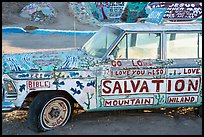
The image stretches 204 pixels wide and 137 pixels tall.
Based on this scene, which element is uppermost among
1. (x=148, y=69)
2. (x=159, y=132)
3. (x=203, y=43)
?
(x=203, y=43)

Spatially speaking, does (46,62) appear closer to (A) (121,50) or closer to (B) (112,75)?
(B) (112,75)

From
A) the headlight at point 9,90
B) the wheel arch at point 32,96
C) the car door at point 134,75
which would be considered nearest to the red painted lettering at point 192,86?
the car door at point 134,75

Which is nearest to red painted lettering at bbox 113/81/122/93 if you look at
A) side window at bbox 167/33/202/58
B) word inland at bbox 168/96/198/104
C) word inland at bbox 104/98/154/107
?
word inland at bbox 104/98/154/107

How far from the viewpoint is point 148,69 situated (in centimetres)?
550

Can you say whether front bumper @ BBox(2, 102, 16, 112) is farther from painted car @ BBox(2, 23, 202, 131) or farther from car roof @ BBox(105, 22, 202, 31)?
car roof @ BBox(105, 22, 202, 31)

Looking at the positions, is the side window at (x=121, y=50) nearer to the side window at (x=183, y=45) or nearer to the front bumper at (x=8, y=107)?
the side window at (x=183, y=45)

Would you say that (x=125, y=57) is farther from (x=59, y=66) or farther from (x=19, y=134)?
(x=19, y=134)

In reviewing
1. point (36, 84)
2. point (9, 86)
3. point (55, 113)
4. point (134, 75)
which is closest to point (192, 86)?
point (134, 75)

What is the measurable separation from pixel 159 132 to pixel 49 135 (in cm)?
174

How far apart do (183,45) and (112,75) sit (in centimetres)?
139

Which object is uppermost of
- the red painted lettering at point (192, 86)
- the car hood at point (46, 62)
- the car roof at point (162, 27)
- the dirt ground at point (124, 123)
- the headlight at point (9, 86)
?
the car roof at point (162, 27)

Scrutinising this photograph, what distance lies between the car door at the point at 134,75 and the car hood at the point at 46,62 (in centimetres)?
37

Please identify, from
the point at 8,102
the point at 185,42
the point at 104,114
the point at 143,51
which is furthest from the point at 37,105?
the point at 185,42

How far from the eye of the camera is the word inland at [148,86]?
5406 millimetres
